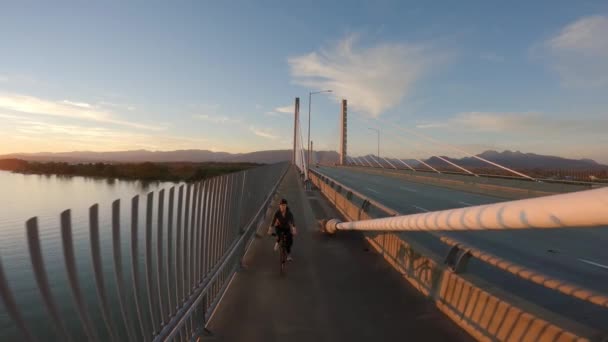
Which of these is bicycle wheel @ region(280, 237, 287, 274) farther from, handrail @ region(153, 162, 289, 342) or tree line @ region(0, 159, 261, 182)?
tree line @ region(0, 159, 261, 182)

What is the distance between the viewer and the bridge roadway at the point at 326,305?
487 cm

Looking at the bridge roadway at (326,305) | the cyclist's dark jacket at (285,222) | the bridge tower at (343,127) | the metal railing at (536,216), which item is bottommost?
the bridge roadway at (326,305)

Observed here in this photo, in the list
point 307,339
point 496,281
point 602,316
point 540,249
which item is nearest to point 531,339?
point 602,316

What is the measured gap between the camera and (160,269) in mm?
3609

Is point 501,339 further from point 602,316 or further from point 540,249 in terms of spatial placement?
point 540,249

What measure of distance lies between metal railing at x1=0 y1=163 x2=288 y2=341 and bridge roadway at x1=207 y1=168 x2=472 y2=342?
0.44 meters

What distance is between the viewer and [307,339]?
4.70 meters

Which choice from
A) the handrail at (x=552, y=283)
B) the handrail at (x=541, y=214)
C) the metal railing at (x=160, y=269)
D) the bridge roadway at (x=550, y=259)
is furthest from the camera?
the bridge roadway at (x=550, y=259)

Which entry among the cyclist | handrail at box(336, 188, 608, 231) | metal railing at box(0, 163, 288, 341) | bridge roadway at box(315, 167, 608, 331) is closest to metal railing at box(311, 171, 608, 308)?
handrail at box(336, 188, 608, 231)

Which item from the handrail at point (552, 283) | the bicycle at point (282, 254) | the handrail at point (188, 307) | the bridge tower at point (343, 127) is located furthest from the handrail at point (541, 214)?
the bridge tower at point (343, 127)

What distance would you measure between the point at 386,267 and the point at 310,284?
6.43 ft

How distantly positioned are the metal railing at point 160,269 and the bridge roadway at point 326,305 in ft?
1.45

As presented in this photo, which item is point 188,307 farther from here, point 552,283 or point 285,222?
point 285,222

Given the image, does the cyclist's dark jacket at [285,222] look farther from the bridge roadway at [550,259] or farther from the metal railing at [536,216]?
the metal railing at [536,216]
